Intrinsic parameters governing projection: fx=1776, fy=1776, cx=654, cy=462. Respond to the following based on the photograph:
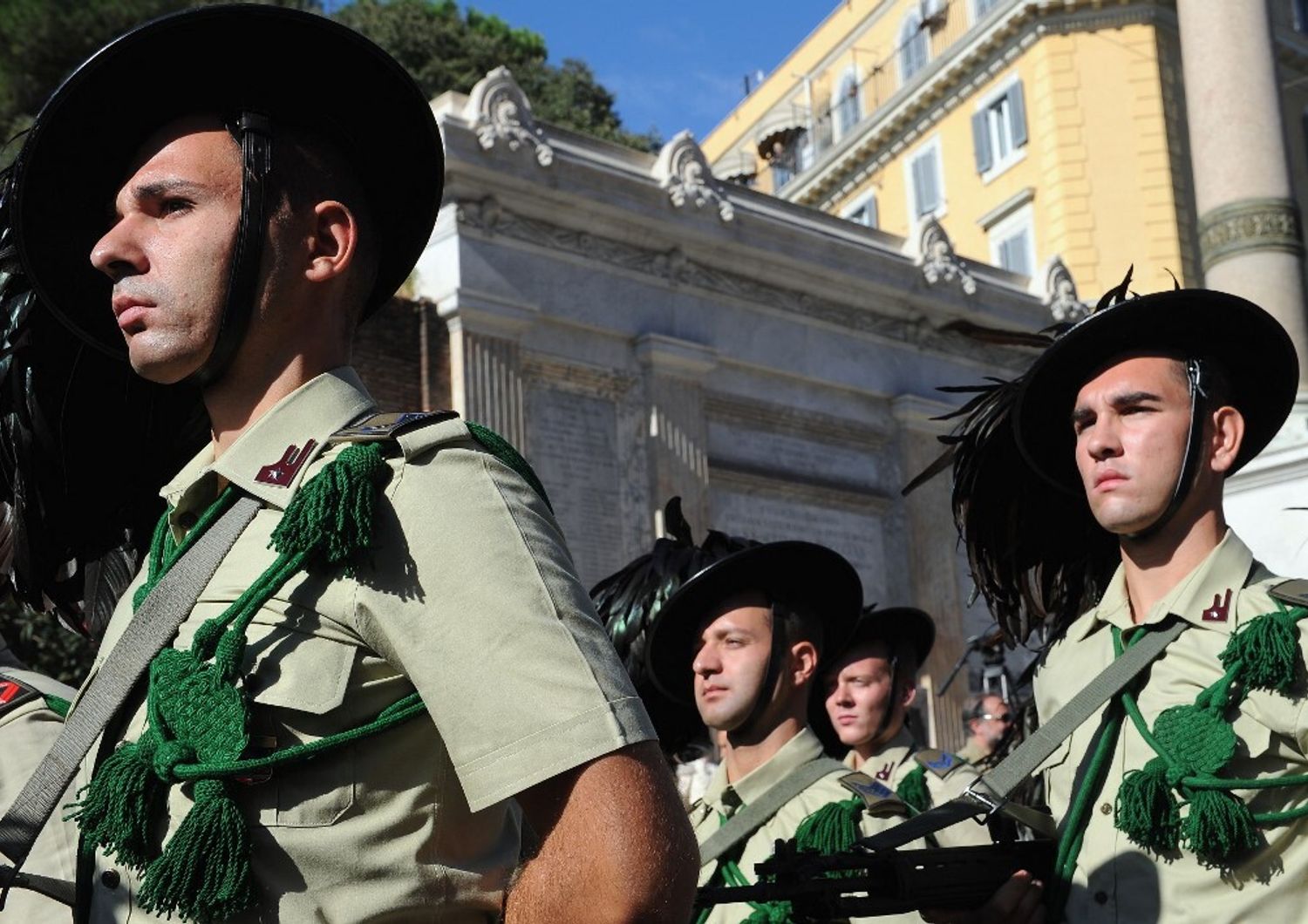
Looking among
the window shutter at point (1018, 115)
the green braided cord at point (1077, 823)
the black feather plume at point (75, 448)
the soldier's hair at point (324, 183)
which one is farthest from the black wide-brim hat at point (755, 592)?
the window shutter at point (1018, 115)

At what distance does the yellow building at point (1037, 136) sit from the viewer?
28766mm

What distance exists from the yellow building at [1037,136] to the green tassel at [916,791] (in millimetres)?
19918

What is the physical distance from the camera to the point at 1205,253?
1192 cm

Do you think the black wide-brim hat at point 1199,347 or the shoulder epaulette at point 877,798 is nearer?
the black wide-brim hat at point 1199,347

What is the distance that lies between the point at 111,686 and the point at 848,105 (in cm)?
3446

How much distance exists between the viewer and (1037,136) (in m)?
29.6

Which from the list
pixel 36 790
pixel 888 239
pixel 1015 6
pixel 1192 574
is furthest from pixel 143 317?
pixel 1015 6

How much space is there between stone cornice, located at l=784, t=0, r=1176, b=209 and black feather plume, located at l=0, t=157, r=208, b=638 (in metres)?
27.8

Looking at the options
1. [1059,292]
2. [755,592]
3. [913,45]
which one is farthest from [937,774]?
[913,45]

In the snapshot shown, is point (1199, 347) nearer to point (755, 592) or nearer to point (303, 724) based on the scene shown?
point (755, 592)

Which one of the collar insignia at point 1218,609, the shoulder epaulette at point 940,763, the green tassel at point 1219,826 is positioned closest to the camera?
the green tassel at point 1219,826

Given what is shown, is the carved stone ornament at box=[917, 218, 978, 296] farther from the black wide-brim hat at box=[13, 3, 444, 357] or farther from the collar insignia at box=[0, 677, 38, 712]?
the black wide-brim hat at box=[13, 3, 444, 357]

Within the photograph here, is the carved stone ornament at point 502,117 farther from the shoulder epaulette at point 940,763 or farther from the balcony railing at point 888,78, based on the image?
the balcony railing at point 888,78

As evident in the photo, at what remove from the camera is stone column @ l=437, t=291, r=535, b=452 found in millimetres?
16969
